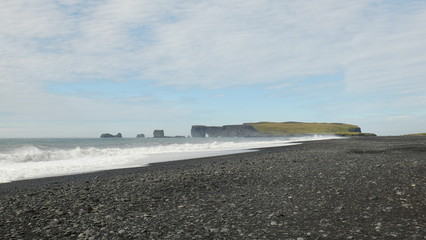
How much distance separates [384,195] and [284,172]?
21.3ft

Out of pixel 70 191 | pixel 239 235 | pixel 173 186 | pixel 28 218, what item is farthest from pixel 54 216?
pixel 239 235

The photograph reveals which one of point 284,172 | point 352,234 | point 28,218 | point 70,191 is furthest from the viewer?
point 284,172

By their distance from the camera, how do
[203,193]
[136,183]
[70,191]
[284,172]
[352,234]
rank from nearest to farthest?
[352,234]
[203,193]
[70,191]
[136,183]
[284,172]

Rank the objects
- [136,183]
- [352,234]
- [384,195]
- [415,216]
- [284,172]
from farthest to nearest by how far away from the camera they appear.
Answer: [284,172] → [136,183] → [384,195] → [415,216] → [352,234]

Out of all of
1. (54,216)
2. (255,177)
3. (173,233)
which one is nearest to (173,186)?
(255,177)

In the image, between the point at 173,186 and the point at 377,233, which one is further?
the point at 173,186

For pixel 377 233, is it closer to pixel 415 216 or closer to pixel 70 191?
pixel 415 216

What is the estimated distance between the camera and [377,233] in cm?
766

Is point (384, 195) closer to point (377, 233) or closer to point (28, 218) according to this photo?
point (377, 233)

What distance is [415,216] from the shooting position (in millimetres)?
8898

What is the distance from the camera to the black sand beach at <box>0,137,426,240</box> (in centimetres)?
819

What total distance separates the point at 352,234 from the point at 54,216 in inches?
358

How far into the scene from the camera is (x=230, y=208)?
10414 millimetres

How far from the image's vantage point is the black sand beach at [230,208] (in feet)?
26.9
